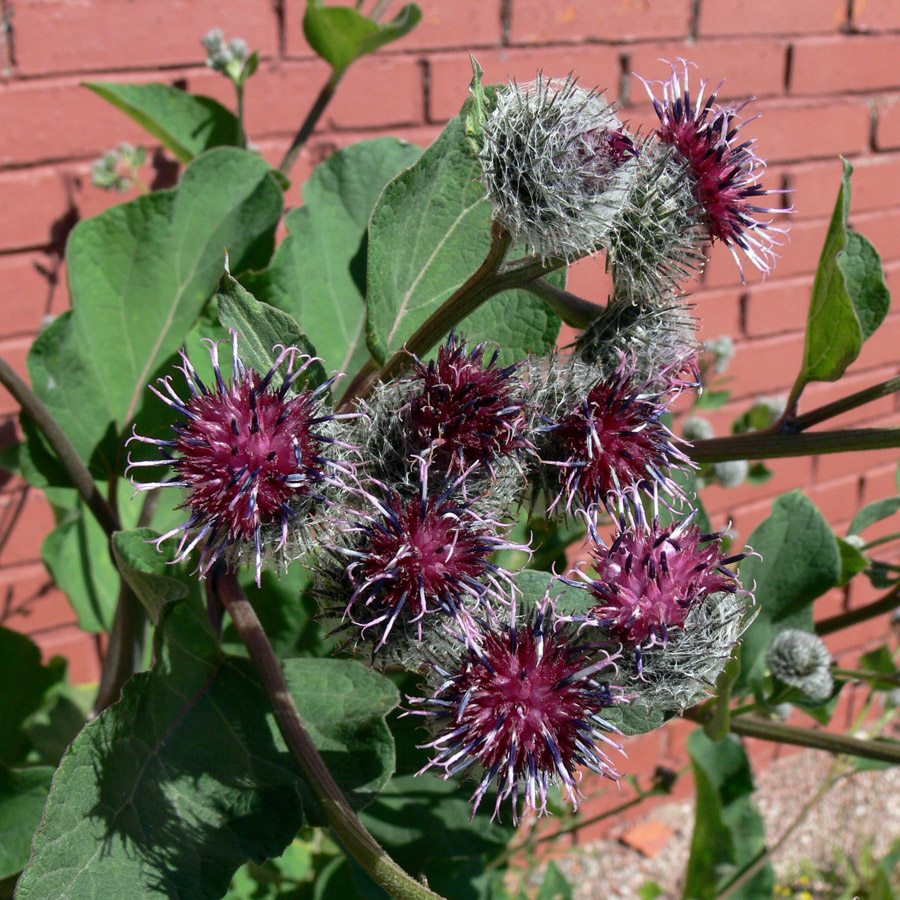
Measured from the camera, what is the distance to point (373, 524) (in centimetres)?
63

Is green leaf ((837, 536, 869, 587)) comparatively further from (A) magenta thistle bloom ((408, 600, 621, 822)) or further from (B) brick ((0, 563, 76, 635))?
(B) brick ((0, 563, 76, 635))

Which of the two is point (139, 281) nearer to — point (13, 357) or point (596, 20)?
point (13, 357)

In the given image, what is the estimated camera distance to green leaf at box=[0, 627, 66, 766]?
3.89 ft

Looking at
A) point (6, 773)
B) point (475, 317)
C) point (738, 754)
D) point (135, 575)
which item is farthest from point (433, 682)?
point (738, 754)

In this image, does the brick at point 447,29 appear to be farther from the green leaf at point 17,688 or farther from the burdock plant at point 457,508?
the green leaf at point 17,688

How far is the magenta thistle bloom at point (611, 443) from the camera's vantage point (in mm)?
653

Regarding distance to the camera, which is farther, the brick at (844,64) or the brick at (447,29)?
the brick at (844,64)

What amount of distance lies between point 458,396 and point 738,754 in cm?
105

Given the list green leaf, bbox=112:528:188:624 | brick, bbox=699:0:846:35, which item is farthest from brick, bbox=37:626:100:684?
brick, bbox=699:0:846:35

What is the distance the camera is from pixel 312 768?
66 centimetres

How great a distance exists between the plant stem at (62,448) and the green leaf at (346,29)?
59 centimetres

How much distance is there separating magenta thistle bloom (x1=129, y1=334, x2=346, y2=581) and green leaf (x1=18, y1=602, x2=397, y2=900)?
0.11m

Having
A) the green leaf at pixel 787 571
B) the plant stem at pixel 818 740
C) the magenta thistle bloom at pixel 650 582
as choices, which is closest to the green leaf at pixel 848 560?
the green leaf at pixel 787 571

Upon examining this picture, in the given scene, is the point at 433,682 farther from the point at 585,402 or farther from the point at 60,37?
the point at 60,37
